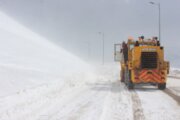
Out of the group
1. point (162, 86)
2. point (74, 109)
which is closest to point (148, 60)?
point (162, 86)

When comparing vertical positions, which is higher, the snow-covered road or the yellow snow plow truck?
the yellow snow plow truck

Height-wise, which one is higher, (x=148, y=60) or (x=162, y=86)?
(x=148, y=60)

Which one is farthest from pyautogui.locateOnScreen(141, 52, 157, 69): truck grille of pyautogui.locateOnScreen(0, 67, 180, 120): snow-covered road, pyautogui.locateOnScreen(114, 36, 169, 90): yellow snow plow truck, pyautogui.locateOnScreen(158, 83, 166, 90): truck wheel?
pyautogui.locateOnScreen(0, 67, 180, 120): snow-covered road

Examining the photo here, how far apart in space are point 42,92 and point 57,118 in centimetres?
594

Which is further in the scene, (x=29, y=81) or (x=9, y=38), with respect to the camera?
(x=9, y=38)

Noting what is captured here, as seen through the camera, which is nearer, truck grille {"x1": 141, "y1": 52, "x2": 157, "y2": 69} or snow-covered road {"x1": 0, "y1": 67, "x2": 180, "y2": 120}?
snow-covered road {"x1": 0, "y1": 67, "x2": 180, "y2": 120}

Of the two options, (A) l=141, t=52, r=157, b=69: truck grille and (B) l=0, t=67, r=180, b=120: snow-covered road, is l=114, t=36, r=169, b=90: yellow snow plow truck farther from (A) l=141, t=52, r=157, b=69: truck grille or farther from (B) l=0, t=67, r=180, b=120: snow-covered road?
(B) l=0, t=67, r=180, b=120: snow-covered road

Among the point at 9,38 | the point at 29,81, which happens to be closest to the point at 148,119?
the point at 29,81

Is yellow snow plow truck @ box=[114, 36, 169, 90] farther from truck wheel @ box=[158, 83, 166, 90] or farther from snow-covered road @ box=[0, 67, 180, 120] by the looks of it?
snow-covered road @ box=[0, 67, 180, 120]

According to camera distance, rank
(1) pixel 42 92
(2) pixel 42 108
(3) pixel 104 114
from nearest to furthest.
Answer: (3) pixel 104 114
(2) pixel 42 108
(1) pixel 42 92

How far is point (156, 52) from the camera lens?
22.3 m

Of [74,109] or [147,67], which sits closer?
[74,109]

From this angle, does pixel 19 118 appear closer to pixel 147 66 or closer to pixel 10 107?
pixel 10 107

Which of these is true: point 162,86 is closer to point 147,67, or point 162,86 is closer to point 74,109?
point 147,67
